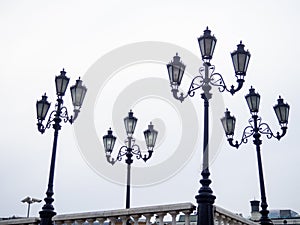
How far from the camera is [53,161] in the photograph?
1058 cm

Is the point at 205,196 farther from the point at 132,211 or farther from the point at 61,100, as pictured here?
the point at 61,100

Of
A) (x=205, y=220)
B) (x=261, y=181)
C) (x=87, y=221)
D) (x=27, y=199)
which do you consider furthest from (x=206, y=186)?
(x=27, y=199)

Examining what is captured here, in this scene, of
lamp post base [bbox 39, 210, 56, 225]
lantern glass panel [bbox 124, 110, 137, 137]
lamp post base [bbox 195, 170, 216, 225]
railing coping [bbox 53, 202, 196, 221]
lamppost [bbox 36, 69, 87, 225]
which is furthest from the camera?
A: lantern glass panel [bbox 124, 110, 137, 137]

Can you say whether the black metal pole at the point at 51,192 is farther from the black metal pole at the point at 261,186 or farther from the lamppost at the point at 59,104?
the black metal pole at the point at 261,186

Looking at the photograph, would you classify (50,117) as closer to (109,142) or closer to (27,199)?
(109,142)

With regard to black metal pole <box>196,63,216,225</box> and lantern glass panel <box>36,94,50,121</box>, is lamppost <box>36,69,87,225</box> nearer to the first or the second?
lantern glass panel <box>36,94,50,121</box>

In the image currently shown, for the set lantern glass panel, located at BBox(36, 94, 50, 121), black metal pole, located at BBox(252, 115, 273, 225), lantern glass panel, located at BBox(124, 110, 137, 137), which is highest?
lantern glass panel, located at BBox(124, 110, 137, 137)

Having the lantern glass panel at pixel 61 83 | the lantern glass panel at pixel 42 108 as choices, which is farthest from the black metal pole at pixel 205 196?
the lantern glass panel at pixel 42 108

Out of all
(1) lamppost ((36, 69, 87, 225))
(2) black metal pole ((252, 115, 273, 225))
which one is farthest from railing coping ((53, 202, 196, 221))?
(2) black metal pole ((252, 115, 273, 225))

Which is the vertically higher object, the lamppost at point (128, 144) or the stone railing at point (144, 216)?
the lamppost at point (128, 144)

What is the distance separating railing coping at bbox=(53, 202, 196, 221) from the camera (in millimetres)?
7898

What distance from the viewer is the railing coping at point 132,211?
7.90 meters

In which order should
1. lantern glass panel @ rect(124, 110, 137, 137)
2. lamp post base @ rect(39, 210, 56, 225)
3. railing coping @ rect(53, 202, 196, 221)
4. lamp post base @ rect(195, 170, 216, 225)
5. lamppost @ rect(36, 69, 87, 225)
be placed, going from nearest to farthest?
lamp post base @ rect(195, 170, 216, 225) → railing coping @ rect(53, 202, 196, 221) → lamp post base @ rect(39, 210, 56, 225) → lamppost @ rect(36, 69, 87, 225) → lantern glass panel @ rect(124, 110, 137, 137)

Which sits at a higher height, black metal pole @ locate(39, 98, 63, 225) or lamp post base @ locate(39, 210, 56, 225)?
black metal pole @ locate(39, 98, 63, 225)
